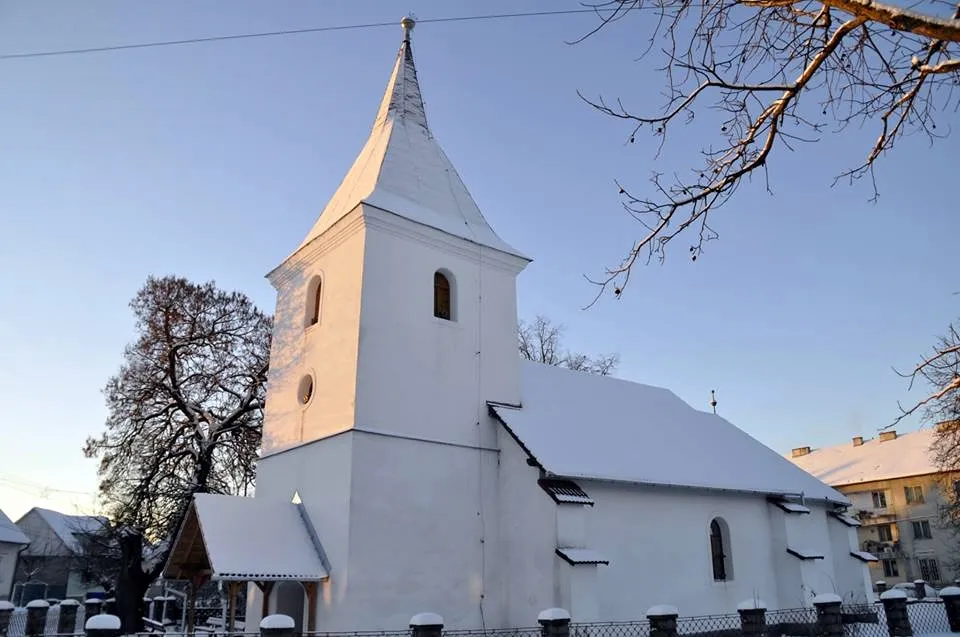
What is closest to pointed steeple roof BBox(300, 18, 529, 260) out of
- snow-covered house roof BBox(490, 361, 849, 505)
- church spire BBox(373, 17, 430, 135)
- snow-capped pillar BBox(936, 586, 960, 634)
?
church spire BBox(373, 17, 430, 135)

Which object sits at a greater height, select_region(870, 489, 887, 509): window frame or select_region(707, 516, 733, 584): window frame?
select_region(870, 489, 887, 509): window frame

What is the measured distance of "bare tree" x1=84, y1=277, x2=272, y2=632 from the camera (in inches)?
867

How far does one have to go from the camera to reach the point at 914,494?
3966cm

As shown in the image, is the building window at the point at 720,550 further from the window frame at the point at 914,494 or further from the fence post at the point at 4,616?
the window frame at the point at 914,494

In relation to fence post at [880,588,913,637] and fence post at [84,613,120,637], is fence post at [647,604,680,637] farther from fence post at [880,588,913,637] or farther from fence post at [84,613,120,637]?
fence post at [84,613,120,637]

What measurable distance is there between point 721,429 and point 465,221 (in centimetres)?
1102

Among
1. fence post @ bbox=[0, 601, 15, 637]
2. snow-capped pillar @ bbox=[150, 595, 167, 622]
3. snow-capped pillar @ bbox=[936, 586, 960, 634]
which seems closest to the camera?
snow-capped pillar @ bbox=[936, 586, 960, 634]

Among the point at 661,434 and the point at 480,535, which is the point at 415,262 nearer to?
the point at 480,535

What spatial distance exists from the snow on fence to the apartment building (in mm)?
25280

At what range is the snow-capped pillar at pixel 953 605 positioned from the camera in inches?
509

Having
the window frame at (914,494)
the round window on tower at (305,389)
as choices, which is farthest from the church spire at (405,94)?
the window frame at (914,494)

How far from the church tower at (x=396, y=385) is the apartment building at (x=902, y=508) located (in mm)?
30731

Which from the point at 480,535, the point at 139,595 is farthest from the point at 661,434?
the point at 139,595

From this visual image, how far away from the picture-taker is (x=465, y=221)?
59.2 ft
